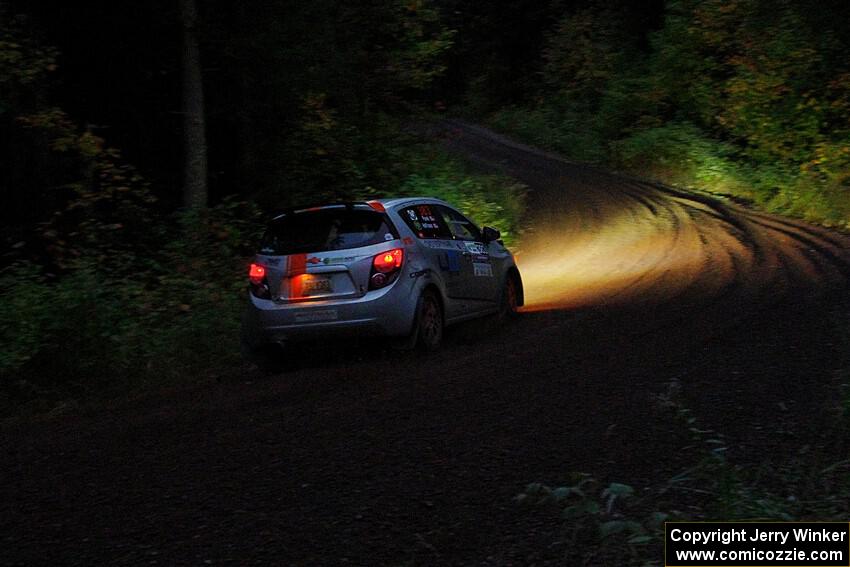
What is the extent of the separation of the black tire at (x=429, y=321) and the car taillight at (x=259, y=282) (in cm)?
159

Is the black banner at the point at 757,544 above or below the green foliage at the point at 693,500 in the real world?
above

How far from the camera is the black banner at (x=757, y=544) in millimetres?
4254

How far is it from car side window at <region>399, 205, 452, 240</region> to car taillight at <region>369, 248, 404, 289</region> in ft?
2.15

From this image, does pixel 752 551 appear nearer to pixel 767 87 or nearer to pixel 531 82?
pixel 767 87

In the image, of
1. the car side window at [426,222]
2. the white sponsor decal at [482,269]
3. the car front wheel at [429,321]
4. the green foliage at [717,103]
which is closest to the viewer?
the car front wheel at [429,321]

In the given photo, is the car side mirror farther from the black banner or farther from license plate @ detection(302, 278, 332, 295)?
the black banner

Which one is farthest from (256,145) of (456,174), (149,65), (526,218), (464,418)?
(464,418)

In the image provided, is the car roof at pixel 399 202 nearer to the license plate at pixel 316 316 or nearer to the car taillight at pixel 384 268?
the car taillight at pixel 384 268

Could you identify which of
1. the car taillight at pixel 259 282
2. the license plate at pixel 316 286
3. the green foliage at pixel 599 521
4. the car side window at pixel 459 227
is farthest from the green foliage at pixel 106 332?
the green foliage at pixel 599 521

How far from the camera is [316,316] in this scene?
9938 millimetres

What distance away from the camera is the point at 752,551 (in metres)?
4.32

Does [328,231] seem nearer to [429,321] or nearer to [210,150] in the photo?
[429,321]

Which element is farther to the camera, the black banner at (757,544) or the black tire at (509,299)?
the black tire at (509,299)

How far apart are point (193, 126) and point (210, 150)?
2.44 m
